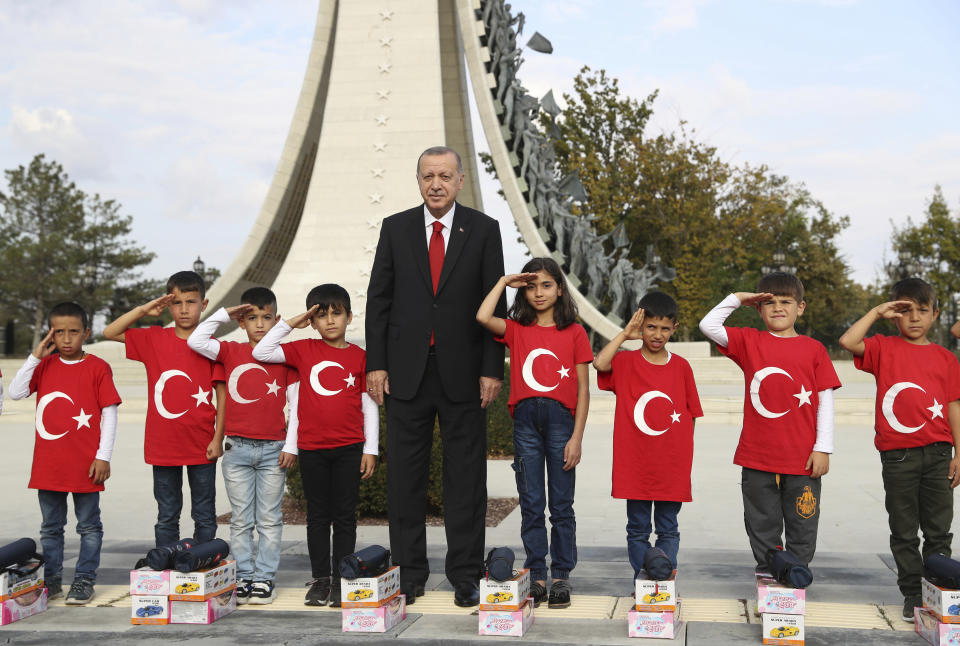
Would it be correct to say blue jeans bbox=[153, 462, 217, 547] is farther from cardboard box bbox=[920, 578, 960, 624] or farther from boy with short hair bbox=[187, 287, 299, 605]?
cardboard box bbox=[920, 578, 960, 624]

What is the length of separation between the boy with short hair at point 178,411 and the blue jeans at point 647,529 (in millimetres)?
1904

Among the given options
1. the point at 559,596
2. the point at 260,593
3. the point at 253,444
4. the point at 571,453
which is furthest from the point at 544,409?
the point at 260,593

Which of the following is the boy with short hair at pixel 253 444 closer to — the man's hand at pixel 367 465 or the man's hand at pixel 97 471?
the man's hand at pixel 367 465

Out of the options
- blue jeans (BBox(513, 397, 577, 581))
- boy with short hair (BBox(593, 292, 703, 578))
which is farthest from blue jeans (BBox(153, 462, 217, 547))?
boy with short hair (BBox(593, 292, 703, 578))

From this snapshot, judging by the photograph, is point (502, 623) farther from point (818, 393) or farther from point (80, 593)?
point (80, 593)

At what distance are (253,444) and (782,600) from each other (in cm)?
234

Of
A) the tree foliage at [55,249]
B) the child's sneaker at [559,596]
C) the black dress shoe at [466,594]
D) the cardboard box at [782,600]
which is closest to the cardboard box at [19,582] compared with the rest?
the black dress shoe at [466,594]

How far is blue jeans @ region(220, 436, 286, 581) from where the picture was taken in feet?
13.9

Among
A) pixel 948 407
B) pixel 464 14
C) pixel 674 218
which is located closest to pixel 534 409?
pixel 948 407

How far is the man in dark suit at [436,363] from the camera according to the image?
4.20 meters

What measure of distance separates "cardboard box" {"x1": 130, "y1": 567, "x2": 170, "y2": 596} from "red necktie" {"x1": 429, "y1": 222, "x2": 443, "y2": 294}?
5.55 feet

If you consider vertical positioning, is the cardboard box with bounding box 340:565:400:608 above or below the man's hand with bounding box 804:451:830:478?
below

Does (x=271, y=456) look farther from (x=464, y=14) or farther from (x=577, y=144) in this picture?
(x=577, y=144)

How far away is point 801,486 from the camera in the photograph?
3.94 m
